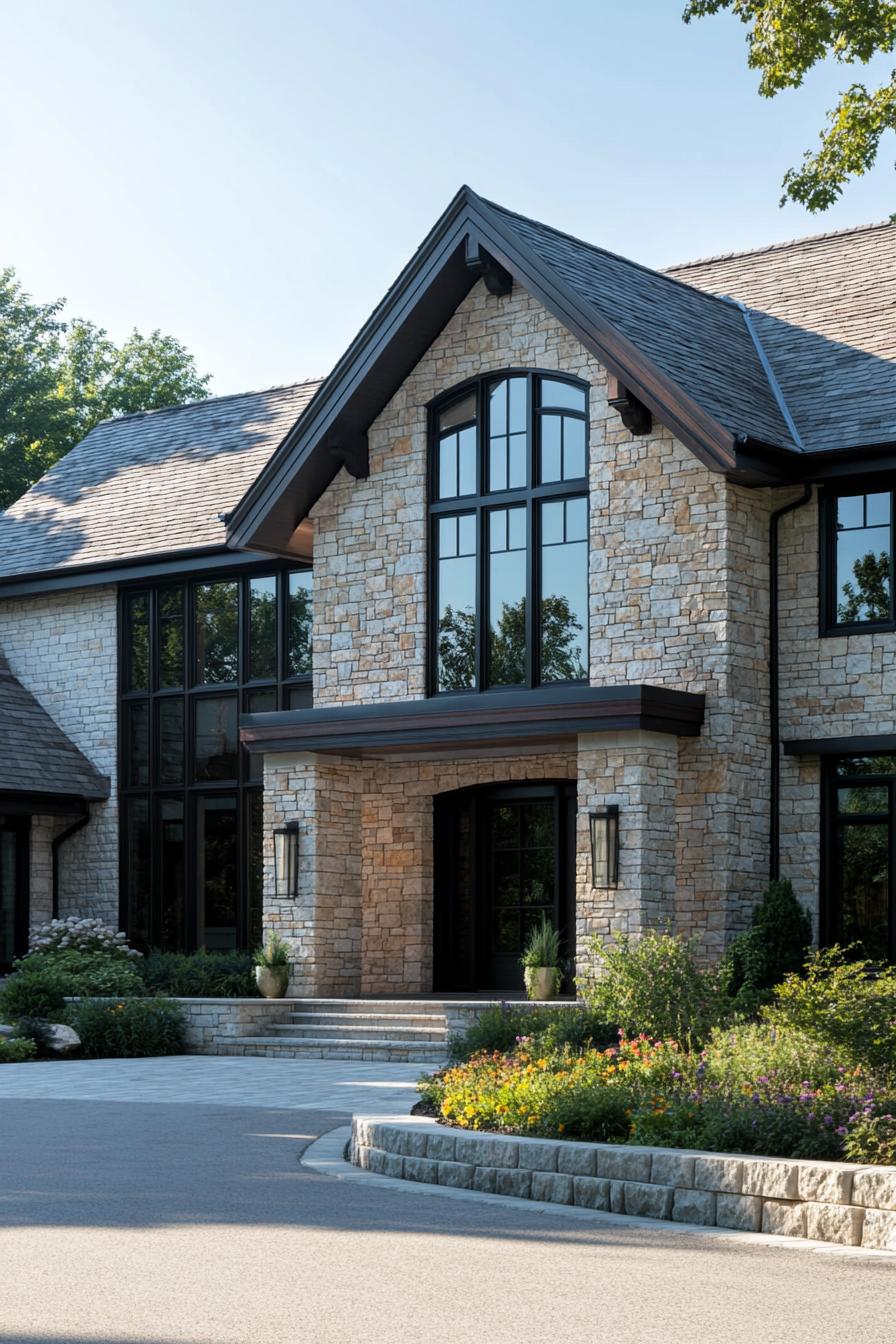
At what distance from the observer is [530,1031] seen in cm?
1510

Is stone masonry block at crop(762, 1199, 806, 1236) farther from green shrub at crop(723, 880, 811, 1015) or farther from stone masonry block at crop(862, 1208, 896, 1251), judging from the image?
green shrub at crop(723, 880, 811, 1015)

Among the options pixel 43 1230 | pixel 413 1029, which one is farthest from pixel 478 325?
pixel 43 1230

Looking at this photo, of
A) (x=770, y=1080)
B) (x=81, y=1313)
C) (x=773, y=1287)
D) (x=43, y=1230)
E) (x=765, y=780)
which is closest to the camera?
(x=81, y=1313)

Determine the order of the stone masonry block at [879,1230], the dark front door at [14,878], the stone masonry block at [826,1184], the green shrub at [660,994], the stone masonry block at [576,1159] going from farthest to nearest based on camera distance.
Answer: the dark front door at [14,878] → the green shrub at [660,994] → the stone masonry block at [576,1159] → the stone masonry block at [826,1184] → the stone masonry block at [879,1230]

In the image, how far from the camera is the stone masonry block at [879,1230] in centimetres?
833

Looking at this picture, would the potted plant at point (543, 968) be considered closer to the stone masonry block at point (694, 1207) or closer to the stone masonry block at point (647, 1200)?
the stone masonry block at point (647, 1200)

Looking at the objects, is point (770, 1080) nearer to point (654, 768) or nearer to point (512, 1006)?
point (512, 1006)

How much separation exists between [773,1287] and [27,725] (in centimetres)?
1974

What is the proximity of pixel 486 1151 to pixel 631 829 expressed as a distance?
27.7ft

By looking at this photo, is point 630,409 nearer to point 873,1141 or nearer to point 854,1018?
point 854,1018

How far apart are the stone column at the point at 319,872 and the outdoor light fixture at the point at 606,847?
12.3 ft

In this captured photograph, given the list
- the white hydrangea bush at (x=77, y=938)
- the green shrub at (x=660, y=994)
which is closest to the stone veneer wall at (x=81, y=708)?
the white hydrangea bush at (x=77, y=938)

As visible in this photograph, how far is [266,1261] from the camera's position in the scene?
781cm

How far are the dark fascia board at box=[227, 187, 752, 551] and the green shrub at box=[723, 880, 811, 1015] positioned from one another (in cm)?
436
